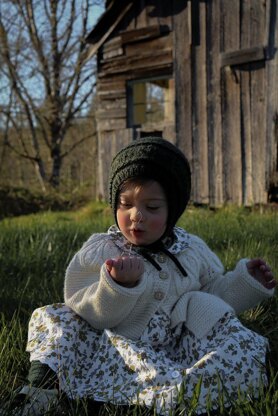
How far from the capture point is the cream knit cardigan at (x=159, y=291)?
175 cm

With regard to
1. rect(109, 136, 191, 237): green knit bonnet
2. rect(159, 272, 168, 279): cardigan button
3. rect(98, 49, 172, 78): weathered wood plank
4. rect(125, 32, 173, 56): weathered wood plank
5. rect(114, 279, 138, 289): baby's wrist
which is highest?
rect(125, 32, 173, 56): weathered wood plank

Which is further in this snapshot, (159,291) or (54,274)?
(54,274)

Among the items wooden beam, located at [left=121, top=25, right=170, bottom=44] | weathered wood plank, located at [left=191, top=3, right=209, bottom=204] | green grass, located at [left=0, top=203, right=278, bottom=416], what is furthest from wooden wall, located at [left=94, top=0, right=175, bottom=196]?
green grass, located at [left=0, top=203, right=278, bottom=416]

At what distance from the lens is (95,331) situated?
1.89 metres

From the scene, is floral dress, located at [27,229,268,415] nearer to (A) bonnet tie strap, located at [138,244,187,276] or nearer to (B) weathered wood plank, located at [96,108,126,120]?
(A) bonnet tie strap, located at [138,244,187,276]

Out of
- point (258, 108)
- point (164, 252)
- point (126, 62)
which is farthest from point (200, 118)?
point (164, 252)

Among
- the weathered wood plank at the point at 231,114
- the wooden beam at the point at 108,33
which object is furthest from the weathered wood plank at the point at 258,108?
the wooden beam at the point at 108,33

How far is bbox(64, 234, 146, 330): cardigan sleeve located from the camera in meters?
1.71

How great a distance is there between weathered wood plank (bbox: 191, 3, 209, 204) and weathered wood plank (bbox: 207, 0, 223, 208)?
0.26 feet

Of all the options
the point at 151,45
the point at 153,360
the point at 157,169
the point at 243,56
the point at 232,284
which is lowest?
the point at 153,360

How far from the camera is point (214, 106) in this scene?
27.0 feet

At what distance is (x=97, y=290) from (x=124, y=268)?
14 cm

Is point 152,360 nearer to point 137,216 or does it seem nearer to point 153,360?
point 153,360

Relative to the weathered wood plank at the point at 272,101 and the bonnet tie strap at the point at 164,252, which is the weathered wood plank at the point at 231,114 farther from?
the bonnet tie strap at the point at 164,252
